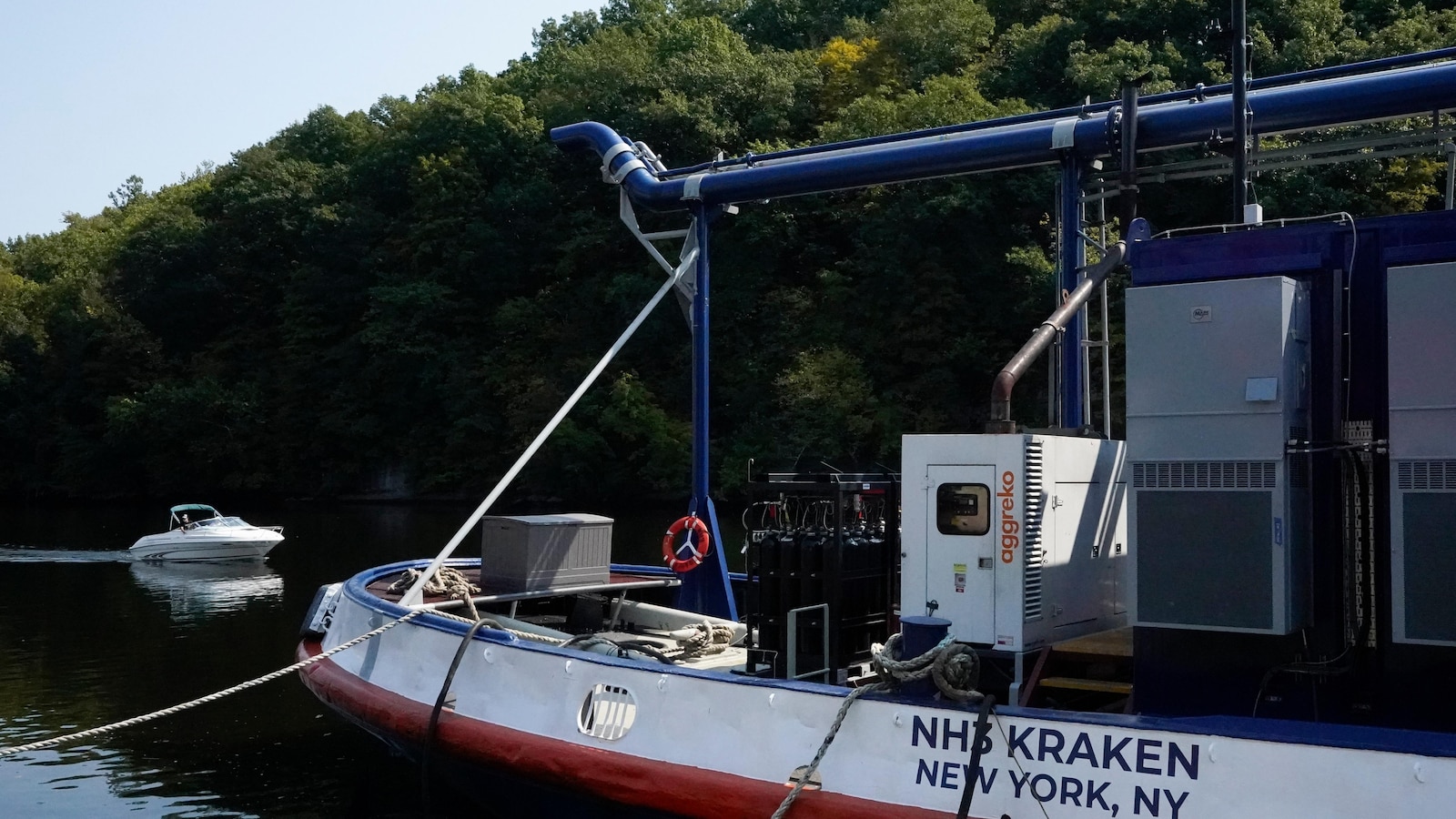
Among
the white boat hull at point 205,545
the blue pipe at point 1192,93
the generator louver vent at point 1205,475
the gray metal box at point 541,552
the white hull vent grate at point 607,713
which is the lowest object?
the white boat hull at point 205,545

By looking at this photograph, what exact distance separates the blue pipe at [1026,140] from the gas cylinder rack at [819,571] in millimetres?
3195

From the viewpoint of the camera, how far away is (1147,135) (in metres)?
9.95

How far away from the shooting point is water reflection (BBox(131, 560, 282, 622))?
25141mm

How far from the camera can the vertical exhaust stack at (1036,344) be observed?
24.4 feet

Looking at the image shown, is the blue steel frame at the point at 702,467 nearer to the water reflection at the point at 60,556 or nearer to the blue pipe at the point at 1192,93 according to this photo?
the blue pipe at the point at 1192,93

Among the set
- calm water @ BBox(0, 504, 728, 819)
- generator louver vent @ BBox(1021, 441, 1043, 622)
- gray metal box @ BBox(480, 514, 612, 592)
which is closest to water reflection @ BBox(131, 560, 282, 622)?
calm water @ BBox(0, 504, 728, 819)

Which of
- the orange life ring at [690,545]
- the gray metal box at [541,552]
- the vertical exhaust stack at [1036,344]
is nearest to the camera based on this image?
the vertical exhaust stack at [1036,344]

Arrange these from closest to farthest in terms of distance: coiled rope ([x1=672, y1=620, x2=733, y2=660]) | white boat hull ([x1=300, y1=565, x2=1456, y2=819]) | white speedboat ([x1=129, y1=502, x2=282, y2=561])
Answer: 1. white boat hull ([x1=300, y1=565, x2=1456, y2=819])
2. coiled rope ([x1=672, y1=620, x2=733, y2=660])
3. white speedboat ([x1=129, y1=502, x2=282, y2=561])

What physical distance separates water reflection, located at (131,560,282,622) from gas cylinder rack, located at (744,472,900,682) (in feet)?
56.4

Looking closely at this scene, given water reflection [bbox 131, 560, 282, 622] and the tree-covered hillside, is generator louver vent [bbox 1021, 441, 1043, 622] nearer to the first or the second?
water reflection [bbox 131, 560, 282, 622]

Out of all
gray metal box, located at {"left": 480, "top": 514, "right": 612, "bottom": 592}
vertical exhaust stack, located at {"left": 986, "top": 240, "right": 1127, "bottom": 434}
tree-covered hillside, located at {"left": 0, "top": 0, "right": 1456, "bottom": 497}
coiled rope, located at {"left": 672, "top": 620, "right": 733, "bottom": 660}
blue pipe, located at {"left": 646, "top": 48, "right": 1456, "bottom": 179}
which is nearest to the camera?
vertical exhaust stack, located at {"left": 986, "top": 240, "right": 1127, "bottom": 434}

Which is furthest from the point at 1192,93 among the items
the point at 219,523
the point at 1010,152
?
the point at 219,523

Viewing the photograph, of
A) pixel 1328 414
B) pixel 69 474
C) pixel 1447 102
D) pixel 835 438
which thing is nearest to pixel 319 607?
pixel 1328 414

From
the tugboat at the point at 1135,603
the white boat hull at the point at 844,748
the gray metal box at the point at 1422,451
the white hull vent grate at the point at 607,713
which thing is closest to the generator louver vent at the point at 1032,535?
the tugboat at the point at 1135,603
